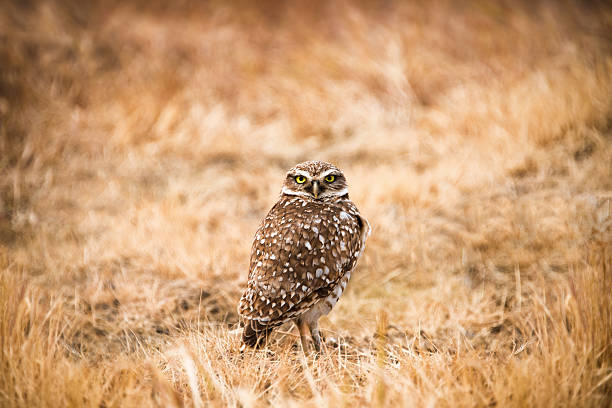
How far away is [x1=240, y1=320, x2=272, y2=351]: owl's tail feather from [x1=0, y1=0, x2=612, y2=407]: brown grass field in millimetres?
76

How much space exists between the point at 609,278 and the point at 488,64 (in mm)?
4673

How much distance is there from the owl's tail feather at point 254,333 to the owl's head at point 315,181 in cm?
86

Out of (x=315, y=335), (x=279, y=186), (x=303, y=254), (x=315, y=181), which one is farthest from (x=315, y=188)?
(x=279, y=186)

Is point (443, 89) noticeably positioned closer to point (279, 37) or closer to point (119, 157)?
point (279, 37)

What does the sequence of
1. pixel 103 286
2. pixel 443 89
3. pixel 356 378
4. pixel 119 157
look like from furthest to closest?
pixel 443 89
pixel 119 157
pixel 103 286
pixel 356 378

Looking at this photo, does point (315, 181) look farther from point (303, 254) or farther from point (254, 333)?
point (254, 333)

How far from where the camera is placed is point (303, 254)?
2.72m

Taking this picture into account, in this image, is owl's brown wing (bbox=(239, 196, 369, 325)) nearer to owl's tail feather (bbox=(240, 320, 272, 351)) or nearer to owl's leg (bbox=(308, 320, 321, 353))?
owl's tail feather (bbox=(240, 320, 272, 351))

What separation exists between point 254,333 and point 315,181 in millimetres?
971

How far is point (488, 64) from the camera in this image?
673cm

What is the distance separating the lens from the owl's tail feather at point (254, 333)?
2627mm

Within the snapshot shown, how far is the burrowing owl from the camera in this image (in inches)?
104

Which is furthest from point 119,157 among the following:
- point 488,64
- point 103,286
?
point 488,64

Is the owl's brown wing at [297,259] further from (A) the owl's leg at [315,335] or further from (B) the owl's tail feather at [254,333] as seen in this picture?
(A) the owl's leg at [315,335]
